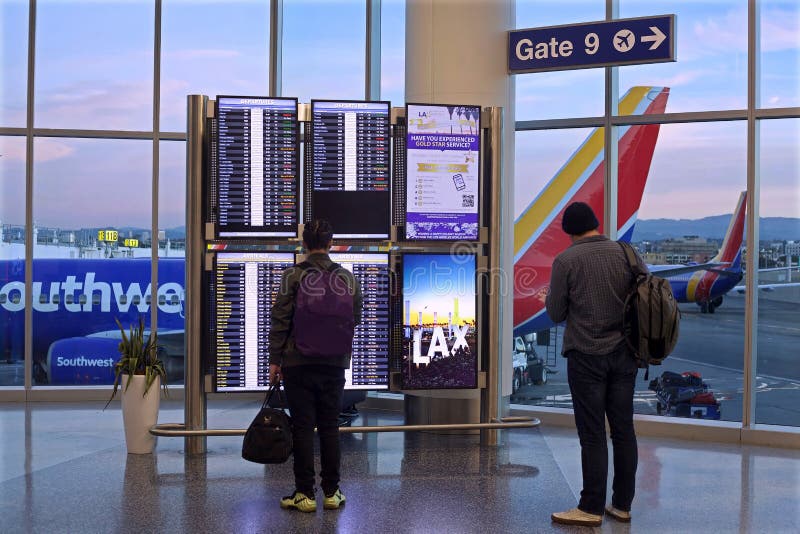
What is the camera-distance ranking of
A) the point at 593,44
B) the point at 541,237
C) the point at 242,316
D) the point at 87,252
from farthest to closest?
the point at 87,252 → the point at 541,237 → the point at 593,44 → the point at 242,316

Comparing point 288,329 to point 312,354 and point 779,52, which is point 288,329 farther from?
point 779,52

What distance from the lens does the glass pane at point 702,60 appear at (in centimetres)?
690

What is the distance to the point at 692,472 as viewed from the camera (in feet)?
18.6

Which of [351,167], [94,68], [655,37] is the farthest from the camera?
[94,68]

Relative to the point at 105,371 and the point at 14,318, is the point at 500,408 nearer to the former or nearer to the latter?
the point at 105,371

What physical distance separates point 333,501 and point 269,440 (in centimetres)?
47

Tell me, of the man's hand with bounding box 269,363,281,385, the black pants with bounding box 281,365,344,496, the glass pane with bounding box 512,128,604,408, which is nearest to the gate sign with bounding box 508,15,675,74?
the glass pane with bounding box 512,128,604,408

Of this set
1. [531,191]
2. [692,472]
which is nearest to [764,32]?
[531,191]

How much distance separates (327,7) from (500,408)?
4.31 meters

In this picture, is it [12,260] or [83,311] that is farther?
[83,311]

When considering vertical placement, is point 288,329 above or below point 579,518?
above

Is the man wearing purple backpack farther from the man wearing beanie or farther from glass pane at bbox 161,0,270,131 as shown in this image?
glass pane at bbox 161,0,270,131

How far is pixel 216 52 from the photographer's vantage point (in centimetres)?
844

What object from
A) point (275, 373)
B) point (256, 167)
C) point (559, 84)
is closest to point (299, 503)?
point (275, 373)
